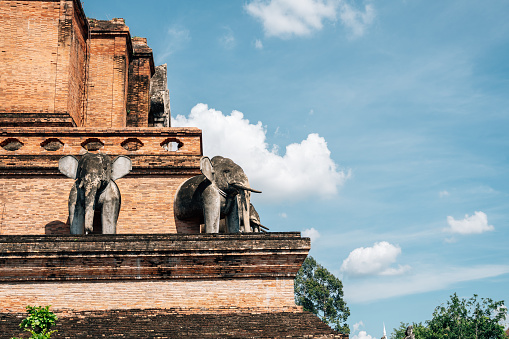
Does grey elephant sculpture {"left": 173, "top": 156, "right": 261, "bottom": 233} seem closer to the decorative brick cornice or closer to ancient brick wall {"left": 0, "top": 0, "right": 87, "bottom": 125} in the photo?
the decorative brick cornice

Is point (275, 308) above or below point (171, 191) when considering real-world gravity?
below

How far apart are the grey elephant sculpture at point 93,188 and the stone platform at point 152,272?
2.22 meters

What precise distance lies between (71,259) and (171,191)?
5.15m

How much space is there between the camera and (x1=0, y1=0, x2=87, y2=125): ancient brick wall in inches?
731

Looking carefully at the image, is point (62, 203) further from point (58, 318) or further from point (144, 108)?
point (144, 108)

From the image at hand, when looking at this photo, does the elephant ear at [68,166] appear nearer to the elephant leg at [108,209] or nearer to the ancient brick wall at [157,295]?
the elephant leg at [108,209]

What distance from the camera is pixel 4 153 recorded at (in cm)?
1650

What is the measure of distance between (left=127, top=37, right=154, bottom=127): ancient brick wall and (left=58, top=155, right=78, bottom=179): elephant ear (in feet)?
26.4

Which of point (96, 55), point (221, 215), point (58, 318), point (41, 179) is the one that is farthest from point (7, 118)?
point (58, 318)

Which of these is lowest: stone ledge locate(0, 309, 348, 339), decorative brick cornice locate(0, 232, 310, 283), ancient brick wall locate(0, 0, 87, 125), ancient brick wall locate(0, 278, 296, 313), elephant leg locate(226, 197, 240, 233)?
stone ledge locate(0, 309, 348, 339)

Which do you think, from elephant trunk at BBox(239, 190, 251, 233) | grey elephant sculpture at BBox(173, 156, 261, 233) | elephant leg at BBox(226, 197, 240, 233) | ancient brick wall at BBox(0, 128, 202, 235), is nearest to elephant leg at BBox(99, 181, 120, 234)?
ancient brick wall at BBox(0, 128, 202, 235)

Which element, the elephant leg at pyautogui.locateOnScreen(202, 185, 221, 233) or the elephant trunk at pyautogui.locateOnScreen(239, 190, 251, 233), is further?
the elephant trunk at pyautogui.locateOnScreen(239, 190, 251, 233)

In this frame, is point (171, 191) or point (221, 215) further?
point (171, 191)

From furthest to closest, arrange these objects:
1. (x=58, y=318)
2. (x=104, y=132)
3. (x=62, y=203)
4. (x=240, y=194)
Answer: (x=104, y=132), (x=62, y=203), (x=240, y=194), (x=58, y=318)
